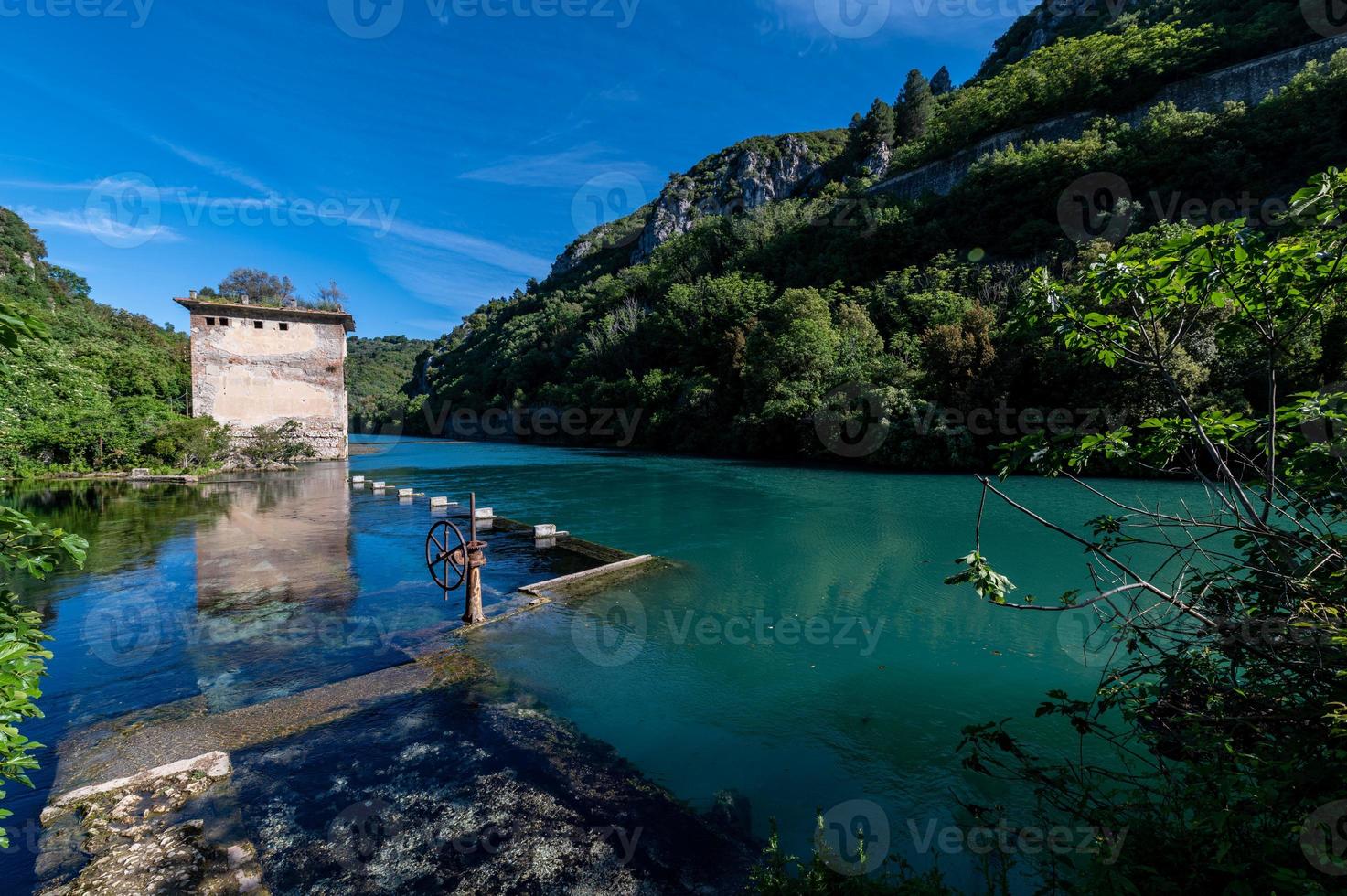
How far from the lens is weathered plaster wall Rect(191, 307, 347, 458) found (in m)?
22.5

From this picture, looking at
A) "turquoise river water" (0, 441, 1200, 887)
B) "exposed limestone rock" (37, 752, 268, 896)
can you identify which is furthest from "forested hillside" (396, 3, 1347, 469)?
"exposed limestone rock" (37, 752, 268, 896)

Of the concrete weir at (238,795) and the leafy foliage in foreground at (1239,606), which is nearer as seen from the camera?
the leafy foliage in foreground at (1239,606)

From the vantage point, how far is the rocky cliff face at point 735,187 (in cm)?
8831

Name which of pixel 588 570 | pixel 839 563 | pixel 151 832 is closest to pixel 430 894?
pixel 151 832

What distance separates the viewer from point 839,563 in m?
10.8

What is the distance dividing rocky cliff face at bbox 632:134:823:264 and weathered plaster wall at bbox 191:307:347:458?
64319mm

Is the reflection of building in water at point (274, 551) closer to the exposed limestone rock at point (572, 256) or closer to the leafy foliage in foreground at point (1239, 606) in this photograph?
the leafy foliage in foreground at point (1239, 606)

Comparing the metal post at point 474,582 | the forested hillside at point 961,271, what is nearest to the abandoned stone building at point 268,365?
the metal post at point 474,582

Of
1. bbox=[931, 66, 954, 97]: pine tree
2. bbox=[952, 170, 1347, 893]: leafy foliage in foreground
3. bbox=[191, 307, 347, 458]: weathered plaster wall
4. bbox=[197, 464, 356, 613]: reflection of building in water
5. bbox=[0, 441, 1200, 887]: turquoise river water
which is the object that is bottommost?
bbox=[0, 441, 1200, 887]: turquoise river water

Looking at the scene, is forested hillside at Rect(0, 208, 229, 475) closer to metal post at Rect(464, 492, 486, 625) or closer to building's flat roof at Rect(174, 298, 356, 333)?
building's flat roof at Rect(174, 298, 356, 333)

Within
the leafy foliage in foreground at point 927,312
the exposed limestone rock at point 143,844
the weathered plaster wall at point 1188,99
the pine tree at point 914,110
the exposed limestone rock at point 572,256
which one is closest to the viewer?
the exposed limestone rock at point 143,844

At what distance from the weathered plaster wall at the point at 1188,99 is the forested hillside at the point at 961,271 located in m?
1.83

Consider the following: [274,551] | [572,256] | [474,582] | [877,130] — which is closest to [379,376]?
[572,256]

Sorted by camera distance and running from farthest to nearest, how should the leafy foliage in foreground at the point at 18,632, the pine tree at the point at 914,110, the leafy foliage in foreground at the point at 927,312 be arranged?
the pine tree at the point at 914,110 < the leafy foliage in foreground at the point at 927,312 < the leafy foliage in foreground at the point at 18,632
